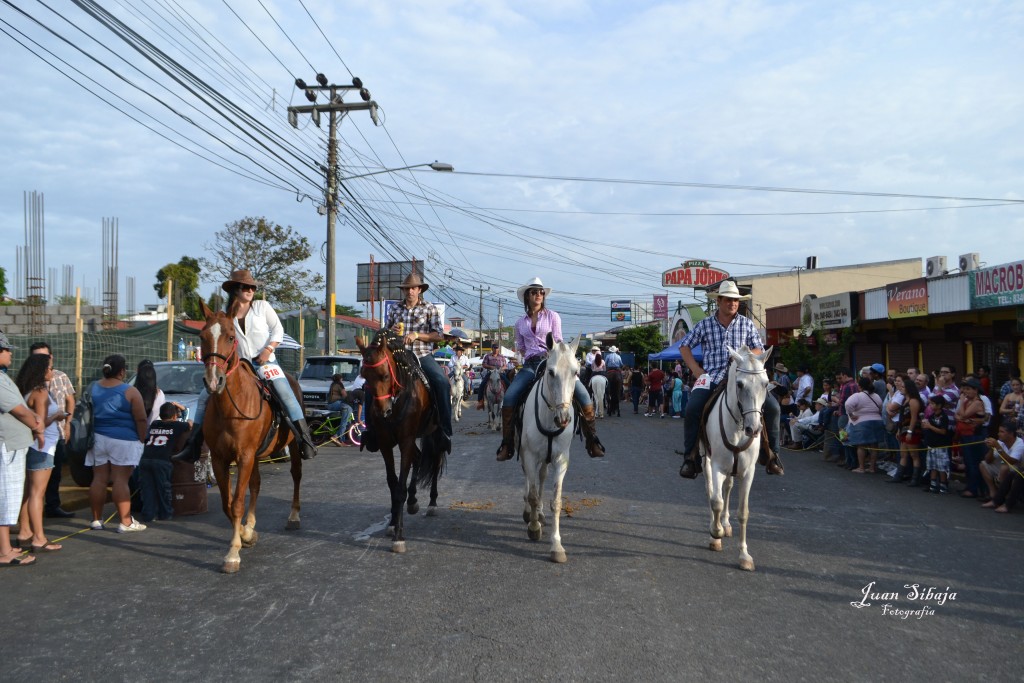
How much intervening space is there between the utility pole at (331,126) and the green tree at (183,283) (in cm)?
2219

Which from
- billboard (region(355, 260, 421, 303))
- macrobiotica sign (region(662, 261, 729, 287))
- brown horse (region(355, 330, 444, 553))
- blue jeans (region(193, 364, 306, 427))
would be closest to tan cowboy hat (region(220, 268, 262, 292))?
blue jeans (region(193, 364, 306, 427))

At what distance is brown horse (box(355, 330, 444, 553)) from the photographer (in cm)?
723

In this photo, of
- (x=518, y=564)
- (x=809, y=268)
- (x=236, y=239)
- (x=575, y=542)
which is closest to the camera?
(x=518, y=564)

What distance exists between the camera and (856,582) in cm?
621

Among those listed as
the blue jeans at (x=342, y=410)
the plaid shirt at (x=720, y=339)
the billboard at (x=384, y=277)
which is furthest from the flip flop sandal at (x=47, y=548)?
the billboard at (x=384, y=277)

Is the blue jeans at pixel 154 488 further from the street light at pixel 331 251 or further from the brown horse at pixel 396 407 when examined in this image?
the street light at pixel 331 251

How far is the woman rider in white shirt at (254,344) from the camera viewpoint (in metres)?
7.33

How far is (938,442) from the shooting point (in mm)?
11367

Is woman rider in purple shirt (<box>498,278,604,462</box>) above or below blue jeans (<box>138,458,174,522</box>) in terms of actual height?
above

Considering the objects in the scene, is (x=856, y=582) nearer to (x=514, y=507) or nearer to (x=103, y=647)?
(x=514, y=507)

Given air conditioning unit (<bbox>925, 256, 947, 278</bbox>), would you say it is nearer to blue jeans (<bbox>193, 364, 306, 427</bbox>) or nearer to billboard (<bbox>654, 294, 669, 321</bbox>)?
blue jeans (<bbox>193, 364, 306, 427</bbox>)

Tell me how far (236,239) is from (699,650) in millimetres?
31922

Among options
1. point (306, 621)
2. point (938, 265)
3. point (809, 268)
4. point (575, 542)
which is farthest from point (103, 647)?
point (809, 268)

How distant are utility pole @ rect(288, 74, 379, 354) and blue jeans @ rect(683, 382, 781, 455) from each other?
16892 millimetres
